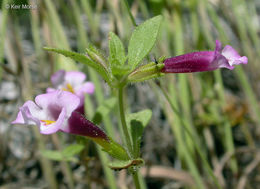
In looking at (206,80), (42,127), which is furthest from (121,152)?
(206,80)

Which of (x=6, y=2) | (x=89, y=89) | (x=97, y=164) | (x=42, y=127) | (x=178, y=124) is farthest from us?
(x=97, y=164)

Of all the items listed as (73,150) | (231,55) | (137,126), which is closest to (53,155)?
(73,150)

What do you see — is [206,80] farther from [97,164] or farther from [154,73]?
[154,73]

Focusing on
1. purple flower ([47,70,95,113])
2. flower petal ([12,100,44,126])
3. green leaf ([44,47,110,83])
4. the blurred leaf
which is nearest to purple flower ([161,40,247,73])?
green leaf ([44,47,110,83])

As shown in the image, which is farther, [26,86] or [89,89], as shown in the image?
[26,86]

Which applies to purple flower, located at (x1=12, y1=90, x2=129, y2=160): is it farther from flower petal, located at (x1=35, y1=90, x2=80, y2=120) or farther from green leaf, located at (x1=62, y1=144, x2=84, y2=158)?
green leaf, located at (x1=62, y1=144, x2=84, y2=158)

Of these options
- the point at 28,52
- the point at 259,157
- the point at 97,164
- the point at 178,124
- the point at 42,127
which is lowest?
the point at 259,157
